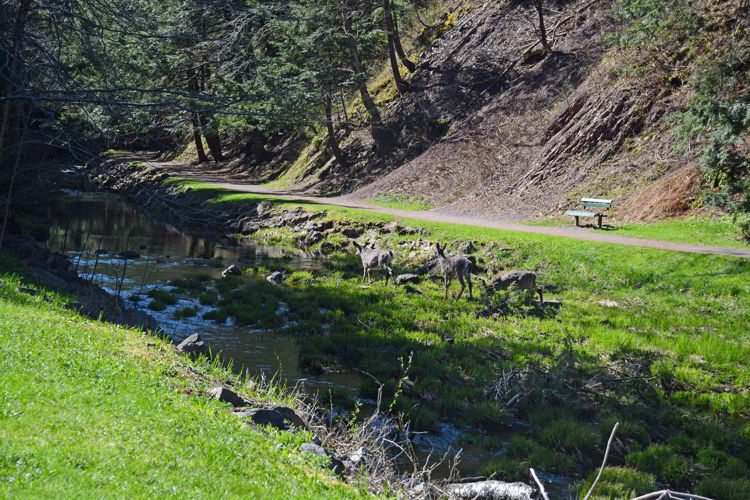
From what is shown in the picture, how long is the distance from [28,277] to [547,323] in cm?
1074

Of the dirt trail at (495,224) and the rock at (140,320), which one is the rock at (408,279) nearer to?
the dirt trail at (495,224)

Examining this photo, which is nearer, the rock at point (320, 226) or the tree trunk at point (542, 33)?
the rock at point (320, 226)

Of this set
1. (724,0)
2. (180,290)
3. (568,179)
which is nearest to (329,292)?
(180,290)

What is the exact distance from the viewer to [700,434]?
9484 millimetres

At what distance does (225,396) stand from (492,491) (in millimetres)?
3286

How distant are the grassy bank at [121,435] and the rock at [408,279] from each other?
10.6 m

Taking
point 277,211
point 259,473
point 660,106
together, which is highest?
point 660,106

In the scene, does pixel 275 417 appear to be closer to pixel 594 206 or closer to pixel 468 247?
pixel 468 247

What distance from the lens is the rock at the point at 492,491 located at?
7164 mm

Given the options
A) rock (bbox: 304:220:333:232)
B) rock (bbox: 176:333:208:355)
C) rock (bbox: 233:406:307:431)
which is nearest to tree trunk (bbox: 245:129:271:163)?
rock (bbox: 304:220:333:232)

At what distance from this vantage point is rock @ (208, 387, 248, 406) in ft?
25.4

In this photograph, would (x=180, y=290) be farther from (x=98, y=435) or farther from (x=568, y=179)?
(x=568, y=179)

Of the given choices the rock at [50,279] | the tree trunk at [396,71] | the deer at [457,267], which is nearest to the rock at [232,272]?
the rock at [50,279]

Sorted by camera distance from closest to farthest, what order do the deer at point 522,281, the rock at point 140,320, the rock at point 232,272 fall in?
1. the rock at point 140,320
2. the deer at point 522,281
3. the rock at point 232,272
